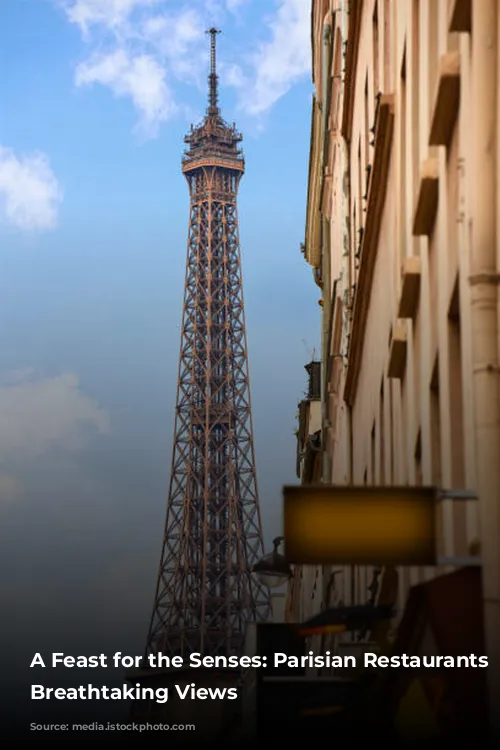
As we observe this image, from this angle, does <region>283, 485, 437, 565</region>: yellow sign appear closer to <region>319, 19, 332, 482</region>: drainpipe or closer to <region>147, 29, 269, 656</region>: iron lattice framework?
<region>319, 19, 332, 482</region>: drainpipe

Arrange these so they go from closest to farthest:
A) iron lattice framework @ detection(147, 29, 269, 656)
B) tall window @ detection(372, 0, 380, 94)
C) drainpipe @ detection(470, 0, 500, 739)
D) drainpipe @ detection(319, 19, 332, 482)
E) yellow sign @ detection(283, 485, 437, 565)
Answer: yellow sign @ detection(283, 485, 437, 565) < drainpipe @ detection(470, 0, 500, 739) < tall window @ detection(372, 0, 380, 94) < drainpipe @ detection(319, 19, 332, 482) < iron lattice framework @ detection(147, 29, 269, 656)

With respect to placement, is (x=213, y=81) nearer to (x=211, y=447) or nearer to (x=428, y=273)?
(x=211, y=447)

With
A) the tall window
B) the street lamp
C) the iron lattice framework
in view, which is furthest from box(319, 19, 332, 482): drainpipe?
the iron lattice framework

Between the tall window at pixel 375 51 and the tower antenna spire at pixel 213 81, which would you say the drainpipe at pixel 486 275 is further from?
the tower antenna spire at pixel 213 81

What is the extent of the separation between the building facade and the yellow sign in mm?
397

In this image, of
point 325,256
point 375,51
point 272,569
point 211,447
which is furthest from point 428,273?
point 211,447

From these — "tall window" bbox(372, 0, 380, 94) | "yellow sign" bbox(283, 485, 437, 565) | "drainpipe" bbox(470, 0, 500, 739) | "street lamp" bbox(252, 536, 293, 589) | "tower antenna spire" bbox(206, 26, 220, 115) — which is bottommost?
"yellow sign" bbox(283, 485, 437, 565)

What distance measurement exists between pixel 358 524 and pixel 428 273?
4255 mm

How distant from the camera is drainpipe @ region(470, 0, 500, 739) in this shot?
873cm

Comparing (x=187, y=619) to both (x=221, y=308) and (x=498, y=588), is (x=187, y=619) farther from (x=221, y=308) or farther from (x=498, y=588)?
(x=498, y=588)

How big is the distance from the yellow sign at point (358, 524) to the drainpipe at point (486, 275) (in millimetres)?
399

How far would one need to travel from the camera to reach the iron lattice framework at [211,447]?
400ft

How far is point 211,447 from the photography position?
128 m

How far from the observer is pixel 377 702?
30.5ft
